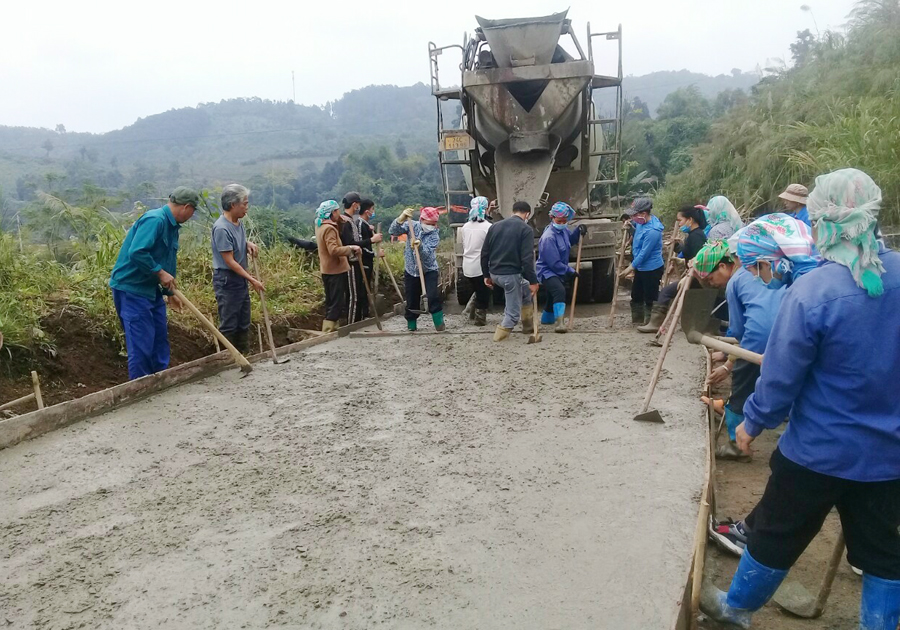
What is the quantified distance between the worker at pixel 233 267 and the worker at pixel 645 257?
3537 mm

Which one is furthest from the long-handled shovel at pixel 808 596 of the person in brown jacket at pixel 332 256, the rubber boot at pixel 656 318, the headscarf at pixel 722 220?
the person in brown jacket at pixel 332 256

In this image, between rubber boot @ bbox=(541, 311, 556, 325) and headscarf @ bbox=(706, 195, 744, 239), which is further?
rubber boot @ bbox=(541, 311, 556, 325)

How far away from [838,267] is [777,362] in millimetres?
317

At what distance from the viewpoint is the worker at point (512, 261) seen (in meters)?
6.39

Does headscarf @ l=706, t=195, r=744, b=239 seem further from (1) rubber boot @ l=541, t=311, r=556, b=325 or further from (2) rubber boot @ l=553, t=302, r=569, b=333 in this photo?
(1) rubber boot @ l=541, t=311, r=556, b=325

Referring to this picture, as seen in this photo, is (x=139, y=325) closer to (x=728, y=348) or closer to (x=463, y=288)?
(x=728, y=348)

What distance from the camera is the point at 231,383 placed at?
4.98m

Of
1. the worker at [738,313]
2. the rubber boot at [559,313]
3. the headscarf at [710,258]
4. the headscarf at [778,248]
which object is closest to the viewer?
the headscarf at [778,248]

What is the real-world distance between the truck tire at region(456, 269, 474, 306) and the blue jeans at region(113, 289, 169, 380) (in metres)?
4.36

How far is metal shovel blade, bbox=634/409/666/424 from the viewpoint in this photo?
3766 millimetres

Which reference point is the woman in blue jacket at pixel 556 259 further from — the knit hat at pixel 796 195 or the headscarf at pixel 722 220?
the knit hat at pixel 796 195

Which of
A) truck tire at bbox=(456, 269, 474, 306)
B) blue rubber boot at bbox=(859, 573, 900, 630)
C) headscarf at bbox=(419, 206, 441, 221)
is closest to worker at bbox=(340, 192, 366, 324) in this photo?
headscarf at bbox=(419, 206, 441, 221)

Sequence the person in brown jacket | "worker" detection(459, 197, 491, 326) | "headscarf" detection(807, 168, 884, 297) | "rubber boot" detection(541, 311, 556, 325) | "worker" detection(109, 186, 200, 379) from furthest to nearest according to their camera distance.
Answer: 1. "rubber boot" detection(541, 311, 556, 325)
2. "worker" detection(459, 197, 491, 326)
3. the person in brown jacket
4. "worker" detection(109, 186, 200, 379)
5. "headscarf" detection(807, 168, 884, 297)

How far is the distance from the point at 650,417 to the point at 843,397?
1.78 meters
